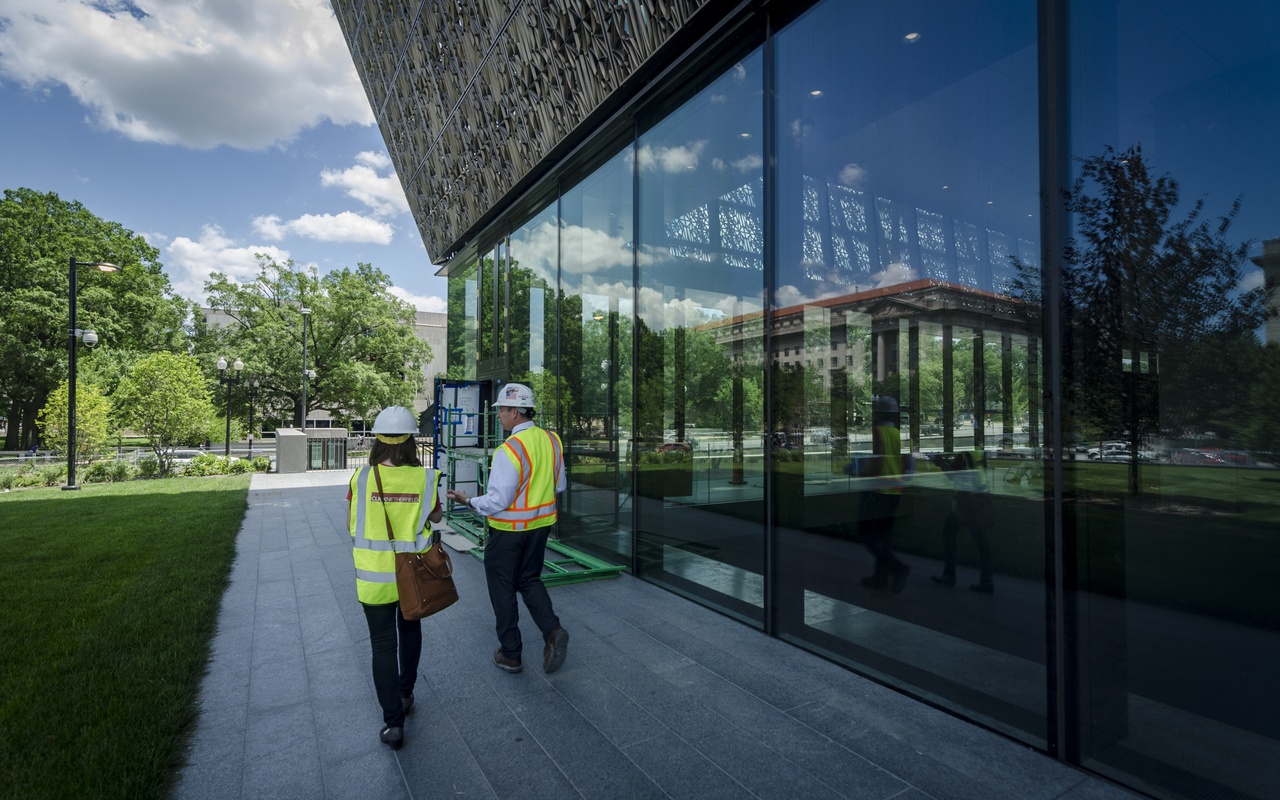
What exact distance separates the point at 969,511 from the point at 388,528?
3.63 metres

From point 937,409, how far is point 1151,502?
4.49 feet

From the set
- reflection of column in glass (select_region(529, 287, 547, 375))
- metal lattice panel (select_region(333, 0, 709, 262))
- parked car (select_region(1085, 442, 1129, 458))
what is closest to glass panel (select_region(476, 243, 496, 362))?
metal lattice panel (select_region(333, 0, 709, 262))

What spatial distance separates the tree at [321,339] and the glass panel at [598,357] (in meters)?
29.6

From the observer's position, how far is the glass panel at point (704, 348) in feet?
20.7

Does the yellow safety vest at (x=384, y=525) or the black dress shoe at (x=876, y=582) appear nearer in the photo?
the yellow safety vest at (x=384, y=525)

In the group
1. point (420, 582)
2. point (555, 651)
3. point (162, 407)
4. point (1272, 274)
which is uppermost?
point (1272, 274)

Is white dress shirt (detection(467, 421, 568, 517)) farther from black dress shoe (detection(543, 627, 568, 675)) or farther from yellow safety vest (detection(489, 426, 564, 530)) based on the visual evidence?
black dress shoe (detection(543, 627, 568, 675))

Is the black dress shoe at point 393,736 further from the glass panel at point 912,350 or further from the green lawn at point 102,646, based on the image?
the glass panel at point 912,350

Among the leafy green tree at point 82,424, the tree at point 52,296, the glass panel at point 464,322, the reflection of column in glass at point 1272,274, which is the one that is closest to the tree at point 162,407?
the leafy green tree at point 82,424

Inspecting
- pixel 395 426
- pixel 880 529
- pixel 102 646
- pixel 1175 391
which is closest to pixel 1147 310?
pixel 1175 391

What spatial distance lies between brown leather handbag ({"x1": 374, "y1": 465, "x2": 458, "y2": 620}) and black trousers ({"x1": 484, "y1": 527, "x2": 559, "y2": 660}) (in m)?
0.98

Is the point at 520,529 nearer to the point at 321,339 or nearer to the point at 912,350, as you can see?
the point at 912,350

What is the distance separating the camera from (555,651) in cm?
473

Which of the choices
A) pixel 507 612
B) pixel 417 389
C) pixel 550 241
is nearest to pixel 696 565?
pixel 507 612
